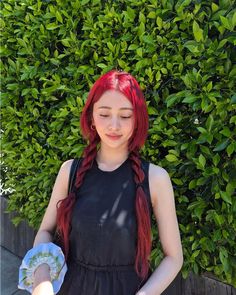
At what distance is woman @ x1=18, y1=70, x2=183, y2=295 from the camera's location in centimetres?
178

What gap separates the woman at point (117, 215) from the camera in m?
1.78

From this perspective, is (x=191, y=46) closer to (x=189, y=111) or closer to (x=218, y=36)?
(x=218, y=36)

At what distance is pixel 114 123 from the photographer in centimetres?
177

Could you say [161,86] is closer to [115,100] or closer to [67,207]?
[115,100]

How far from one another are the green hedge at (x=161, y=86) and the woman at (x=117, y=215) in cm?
50

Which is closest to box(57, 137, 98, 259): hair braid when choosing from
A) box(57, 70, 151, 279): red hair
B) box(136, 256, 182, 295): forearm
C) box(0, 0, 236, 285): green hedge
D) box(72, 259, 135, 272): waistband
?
box(57, 70, 151, 279): red hair

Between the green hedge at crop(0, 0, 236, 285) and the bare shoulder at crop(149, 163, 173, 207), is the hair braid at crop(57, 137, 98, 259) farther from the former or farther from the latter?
the green hedge at crop(0, 0, 236, 285)

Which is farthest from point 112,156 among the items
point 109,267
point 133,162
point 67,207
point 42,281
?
point 42,281

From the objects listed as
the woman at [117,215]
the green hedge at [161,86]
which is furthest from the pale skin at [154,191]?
the green hedge at [161,86]

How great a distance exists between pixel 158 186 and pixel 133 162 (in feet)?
0.60

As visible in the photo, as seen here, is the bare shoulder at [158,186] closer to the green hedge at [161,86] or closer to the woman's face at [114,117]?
the woman's face at [114,117]

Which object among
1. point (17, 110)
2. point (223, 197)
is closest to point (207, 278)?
point (223, 197)

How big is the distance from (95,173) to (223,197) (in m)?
0.73

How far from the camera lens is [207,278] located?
8.81 feet
